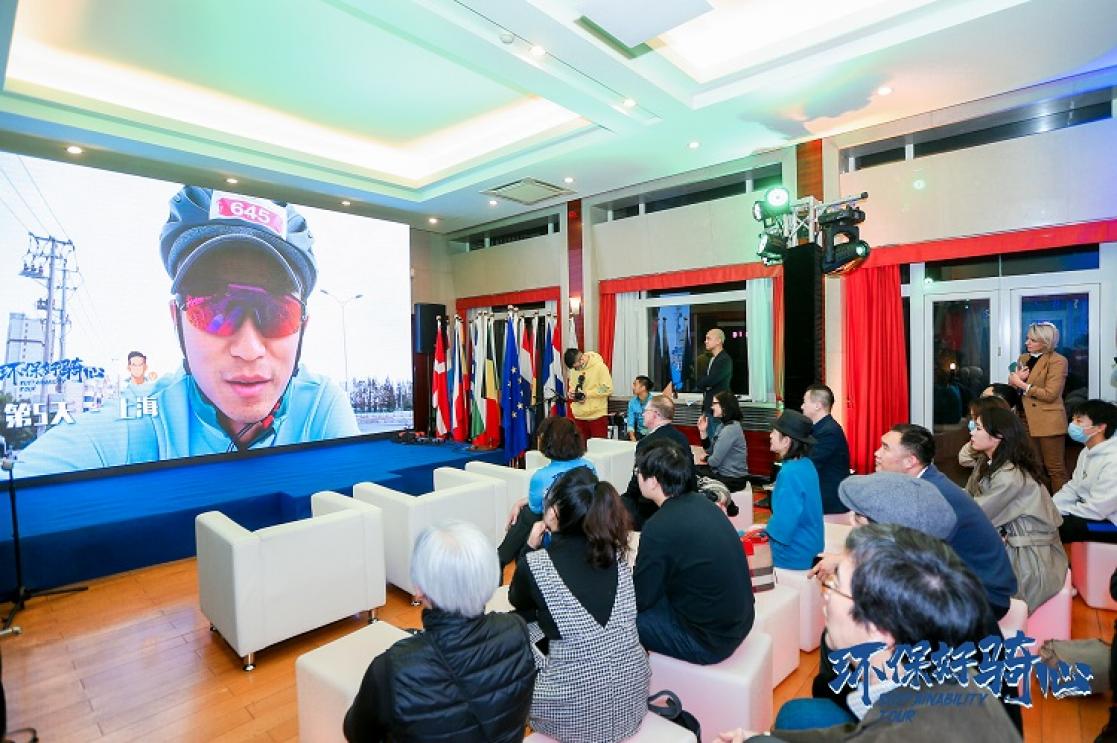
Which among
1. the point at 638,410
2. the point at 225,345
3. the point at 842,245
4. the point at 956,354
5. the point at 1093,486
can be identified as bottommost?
the point at 1093,486

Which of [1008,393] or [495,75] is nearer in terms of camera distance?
[495,75]

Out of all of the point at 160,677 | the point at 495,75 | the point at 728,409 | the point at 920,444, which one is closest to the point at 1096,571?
the point at 920,444

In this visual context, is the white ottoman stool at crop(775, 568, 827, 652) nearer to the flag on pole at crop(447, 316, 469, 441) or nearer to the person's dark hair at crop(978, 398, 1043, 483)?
the person's dark hair at crop(978, 398, 1043, 483)

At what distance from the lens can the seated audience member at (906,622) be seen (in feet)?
3.00

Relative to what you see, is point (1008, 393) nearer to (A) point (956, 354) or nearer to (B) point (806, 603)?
(A) point (956, 354)

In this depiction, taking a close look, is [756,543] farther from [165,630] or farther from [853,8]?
[853,8]

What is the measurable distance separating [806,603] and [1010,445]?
1213 mm

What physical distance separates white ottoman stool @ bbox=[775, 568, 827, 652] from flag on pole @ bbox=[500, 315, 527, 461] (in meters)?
4.34

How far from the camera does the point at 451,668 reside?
1275 millimetres

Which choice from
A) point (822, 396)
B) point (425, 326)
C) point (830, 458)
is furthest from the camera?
point (425, 326)

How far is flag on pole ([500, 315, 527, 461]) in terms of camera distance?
22.5 feet

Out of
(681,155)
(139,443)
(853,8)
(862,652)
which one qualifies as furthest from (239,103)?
(862,652)

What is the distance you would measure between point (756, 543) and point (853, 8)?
351 cm

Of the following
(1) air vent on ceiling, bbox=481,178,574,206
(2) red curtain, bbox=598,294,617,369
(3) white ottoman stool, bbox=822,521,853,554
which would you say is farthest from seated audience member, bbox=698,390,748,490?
(1) air vent on ceiling, bbox=481,178,574,206
